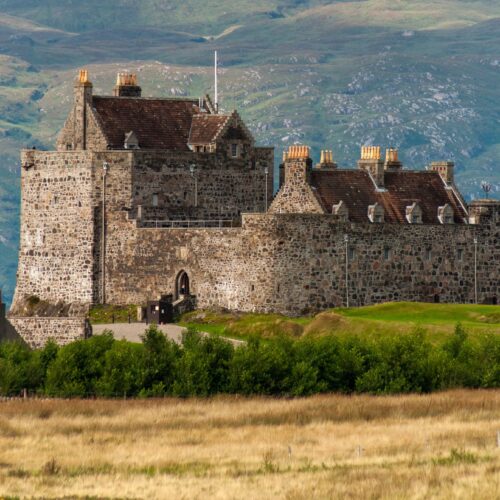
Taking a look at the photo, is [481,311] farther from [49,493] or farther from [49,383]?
[49,493]

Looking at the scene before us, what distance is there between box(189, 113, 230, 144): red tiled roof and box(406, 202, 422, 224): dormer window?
13.0 metres

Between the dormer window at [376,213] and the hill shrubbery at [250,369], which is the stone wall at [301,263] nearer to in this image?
the dormer window at [376,213]

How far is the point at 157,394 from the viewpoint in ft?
322

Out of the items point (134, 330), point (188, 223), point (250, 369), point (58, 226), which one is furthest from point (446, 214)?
point (250, 369)

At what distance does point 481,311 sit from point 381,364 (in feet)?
58.2

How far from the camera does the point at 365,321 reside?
11131cm

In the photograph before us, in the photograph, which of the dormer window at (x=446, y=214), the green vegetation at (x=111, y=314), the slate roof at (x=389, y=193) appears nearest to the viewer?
the green vegetation at (x=111, y=314)

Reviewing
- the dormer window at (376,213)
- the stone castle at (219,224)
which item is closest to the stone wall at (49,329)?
the stone castle at (219,224)

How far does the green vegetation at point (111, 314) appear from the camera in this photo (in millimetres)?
122062

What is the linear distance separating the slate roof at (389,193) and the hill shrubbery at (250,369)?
22565 millimetres

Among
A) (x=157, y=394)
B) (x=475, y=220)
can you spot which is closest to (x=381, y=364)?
(x=157, y=394)

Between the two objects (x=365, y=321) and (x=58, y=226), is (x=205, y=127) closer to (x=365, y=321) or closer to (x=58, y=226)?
(x=58, y=226)

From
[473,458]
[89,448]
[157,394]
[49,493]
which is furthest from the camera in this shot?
[157,394]

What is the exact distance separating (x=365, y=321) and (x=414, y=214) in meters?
14.9
